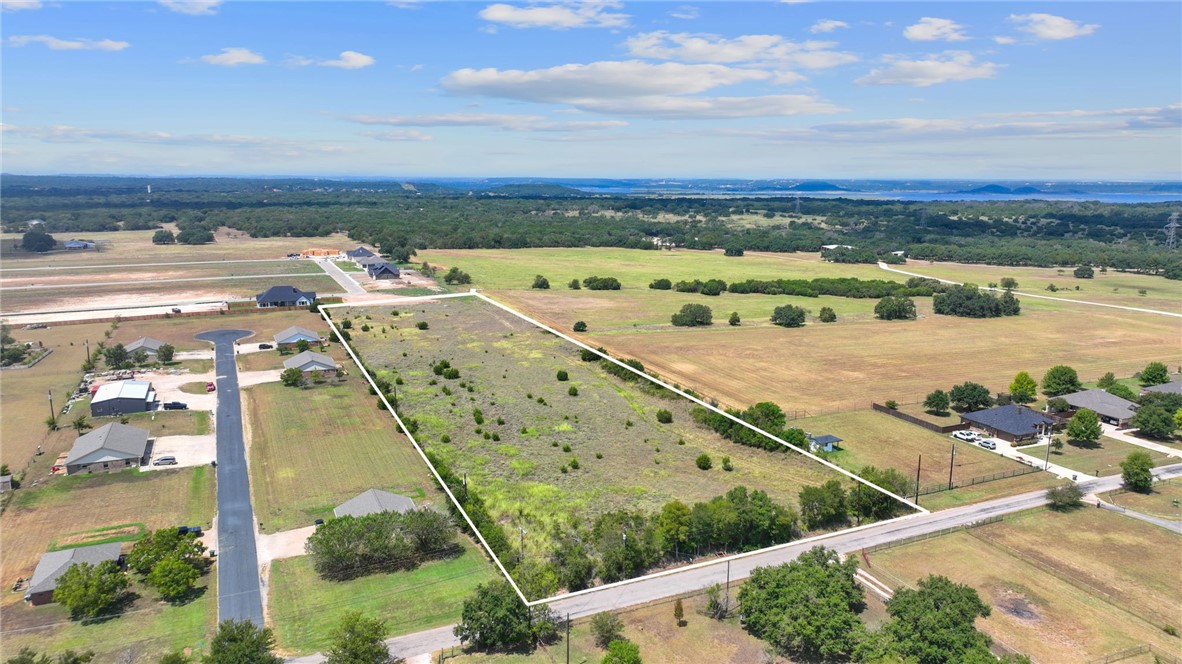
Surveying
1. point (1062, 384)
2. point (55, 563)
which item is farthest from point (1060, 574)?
point (55, 563)

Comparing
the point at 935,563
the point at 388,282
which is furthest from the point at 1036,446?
the point at 388,282

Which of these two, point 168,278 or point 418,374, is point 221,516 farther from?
Result: point 168,278

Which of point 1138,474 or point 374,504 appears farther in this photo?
point 1138,474

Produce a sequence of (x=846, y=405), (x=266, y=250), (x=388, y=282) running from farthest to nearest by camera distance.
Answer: (x=266, y=250), (x=388, y=282), (x=846, y=405)

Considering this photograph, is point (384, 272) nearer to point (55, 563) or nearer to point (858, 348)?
point (858, 348)

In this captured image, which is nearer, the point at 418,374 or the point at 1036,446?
the point at 1036,446

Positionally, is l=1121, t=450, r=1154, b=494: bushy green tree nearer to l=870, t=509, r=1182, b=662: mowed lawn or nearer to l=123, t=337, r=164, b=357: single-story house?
l=870, t=509, r=1182, b=662: mowed lawn

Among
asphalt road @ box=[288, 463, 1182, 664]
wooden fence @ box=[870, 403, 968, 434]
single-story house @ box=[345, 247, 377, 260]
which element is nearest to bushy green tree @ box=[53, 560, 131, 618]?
asphalt road @ box=[288, 463, 1182, 664]
